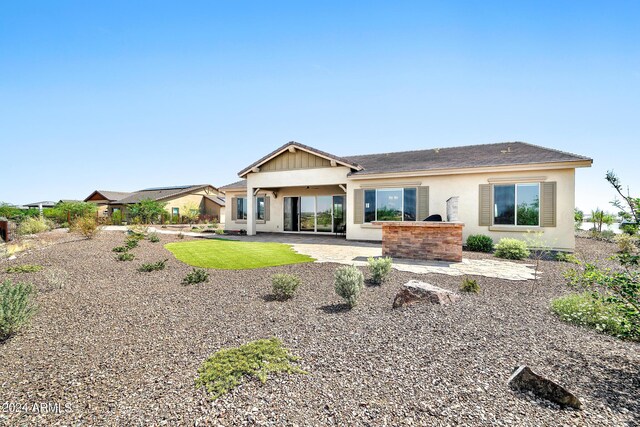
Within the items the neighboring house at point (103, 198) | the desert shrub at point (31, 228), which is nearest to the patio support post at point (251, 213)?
the desert shrub at point (31, 228)

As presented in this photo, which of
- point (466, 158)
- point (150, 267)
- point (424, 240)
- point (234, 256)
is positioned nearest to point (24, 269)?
point (150, 267)

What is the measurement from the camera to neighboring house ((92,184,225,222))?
33.2 m

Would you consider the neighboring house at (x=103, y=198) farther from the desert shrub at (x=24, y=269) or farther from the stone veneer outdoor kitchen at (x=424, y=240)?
the stone veneer outdoor kitchen at (x=424, y=240)

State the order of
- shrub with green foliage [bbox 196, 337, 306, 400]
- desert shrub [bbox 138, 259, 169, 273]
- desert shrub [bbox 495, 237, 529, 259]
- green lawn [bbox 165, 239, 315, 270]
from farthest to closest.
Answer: desert shrub [bbox 495, 237, 529, 259], green lawn [bbox 165, 239, 315, 270], desert shrub [bbox 138, 259, 169, 273], shrub with green foliage [bbox 196, 337, 306, 400]

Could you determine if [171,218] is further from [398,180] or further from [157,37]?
[398,180]

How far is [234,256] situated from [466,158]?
38.6 ft

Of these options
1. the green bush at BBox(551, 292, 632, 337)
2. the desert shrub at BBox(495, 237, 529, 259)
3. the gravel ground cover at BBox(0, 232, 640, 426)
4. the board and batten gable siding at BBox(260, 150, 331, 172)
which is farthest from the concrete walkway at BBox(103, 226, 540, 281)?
the board and batten gable siding at BBox(260, 150, 331, 172)

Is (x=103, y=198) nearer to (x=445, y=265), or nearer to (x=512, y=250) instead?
(x=445, y=265)

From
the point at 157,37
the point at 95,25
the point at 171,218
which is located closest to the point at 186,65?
the point at 157,37

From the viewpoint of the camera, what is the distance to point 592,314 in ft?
13.7

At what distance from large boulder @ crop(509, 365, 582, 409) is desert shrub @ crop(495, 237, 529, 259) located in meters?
8.90

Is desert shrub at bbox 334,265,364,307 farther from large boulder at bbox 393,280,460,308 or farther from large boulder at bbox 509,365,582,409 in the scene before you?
large boulder at bbox 509,365,582,409

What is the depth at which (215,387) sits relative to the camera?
2713 millimetres

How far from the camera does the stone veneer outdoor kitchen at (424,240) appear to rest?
9.38 metres
